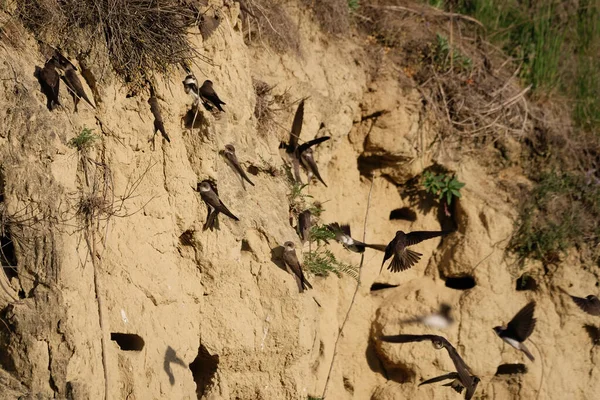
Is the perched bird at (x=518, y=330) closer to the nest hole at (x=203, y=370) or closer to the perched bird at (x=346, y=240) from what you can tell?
the perched bird at (x=346, y=240)

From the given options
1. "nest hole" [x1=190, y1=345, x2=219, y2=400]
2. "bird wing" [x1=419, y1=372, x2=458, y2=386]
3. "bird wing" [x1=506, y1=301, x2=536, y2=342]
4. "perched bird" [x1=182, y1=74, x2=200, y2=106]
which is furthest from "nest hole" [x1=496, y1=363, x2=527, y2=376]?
"perched bird" [x1=182, y1=74, x2=200, y2=106]

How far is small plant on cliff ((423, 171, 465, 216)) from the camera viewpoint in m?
8.03

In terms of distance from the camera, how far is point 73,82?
17.1 ft

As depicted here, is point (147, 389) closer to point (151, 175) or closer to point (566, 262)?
point (151, 175)

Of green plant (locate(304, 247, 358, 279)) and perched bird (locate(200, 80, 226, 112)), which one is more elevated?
perched bird (locate(200, 80, 226, 112))

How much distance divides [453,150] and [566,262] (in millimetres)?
1373

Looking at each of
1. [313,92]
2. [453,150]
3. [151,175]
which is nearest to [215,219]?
[151,175]

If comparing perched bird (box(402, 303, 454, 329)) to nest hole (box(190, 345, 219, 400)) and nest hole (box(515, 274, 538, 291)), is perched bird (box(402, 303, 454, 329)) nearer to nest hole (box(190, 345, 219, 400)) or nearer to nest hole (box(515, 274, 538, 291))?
nest hole (box(515, 274, 538, 291))

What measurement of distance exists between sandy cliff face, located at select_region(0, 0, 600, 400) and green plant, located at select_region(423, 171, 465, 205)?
0.12m

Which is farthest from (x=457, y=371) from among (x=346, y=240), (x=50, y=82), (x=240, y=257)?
(x=50, y=82)

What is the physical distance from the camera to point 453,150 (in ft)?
27.1

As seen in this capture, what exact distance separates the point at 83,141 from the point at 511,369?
4361mm

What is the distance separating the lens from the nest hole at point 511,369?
309 inches

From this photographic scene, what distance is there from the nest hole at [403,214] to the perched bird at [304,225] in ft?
5.53
